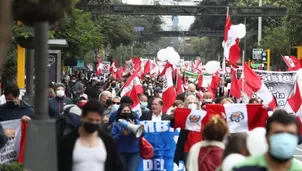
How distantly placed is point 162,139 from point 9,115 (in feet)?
12.6

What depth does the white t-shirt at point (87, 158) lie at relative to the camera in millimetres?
7414

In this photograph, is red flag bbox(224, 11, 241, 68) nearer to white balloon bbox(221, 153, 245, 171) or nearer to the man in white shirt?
the man in white shirt

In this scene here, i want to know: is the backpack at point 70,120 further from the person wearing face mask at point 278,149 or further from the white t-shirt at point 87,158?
the person wearing face mask at point 278,149

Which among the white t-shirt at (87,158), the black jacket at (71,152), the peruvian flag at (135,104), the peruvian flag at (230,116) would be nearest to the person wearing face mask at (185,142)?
the peruvian flag at (230,116)

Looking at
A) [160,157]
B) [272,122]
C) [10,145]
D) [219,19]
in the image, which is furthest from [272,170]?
[219,19]

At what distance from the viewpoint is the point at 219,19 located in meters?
107

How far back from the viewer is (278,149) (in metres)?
4.80

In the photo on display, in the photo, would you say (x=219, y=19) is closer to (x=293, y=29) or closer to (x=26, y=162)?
(x=293, y=29)

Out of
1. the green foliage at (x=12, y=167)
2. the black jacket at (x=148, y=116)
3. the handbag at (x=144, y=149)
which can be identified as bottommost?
the handbag at (x=144, y=149)

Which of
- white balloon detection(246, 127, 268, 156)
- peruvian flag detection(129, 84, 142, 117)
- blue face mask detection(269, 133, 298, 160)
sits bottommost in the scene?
peruvian flag detection(129, 84, 142, 117)

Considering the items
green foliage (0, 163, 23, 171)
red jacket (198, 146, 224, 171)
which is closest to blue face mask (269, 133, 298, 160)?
red jacket (198, 146, 224, 171)

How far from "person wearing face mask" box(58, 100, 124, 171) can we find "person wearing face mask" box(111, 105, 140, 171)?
473 centimetres

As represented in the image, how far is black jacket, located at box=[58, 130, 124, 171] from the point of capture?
24.6ft

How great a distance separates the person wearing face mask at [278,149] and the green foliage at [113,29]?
50.3 metres
